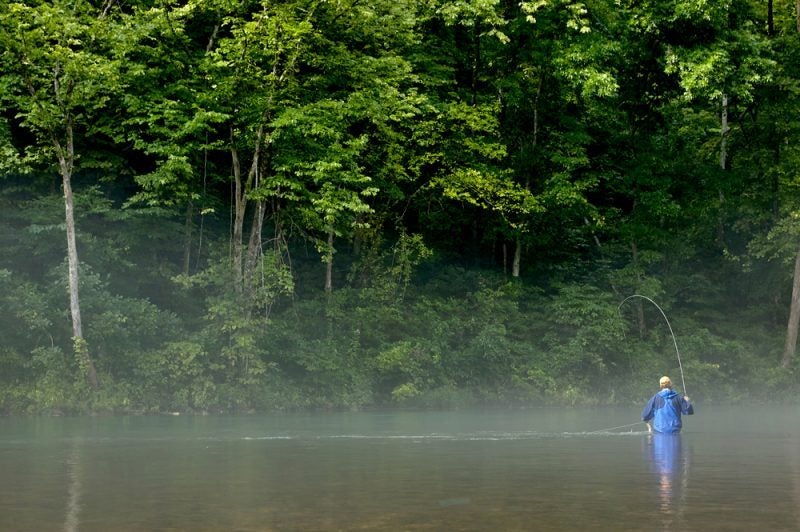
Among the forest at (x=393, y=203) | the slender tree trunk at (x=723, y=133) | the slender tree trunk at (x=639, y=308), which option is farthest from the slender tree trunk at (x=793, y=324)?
the slender tree trunk at (x=723, y=133)

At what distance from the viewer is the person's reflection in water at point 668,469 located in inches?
462

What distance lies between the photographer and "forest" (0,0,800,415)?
2867 cm

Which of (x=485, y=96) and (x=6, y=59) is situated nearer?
(x=6, y=59)

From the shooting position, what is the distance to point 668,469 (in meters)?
16.2

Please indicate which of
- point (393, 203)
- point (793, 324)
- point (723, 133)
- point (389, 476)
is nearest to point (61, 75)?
point (393, 203)

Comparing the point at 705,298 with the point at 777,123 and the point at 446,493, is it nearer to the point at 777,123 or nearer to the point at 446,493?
the point at 777,123

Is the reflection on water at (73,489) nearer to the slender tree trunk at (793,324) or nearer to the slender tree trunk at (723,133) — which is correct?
the slender tree trunk at (793,324)

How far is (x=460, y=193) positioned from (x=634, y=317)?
9118 millimetres

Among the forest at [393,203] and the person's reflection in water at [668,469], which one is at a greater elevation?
the forest at [393,203]

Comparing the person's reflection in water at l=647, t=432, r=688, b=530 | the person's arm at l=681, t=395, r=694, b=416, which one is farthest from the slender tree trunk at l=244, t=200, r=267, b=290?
the person's arm at l=681, t=395, r=694, b=416

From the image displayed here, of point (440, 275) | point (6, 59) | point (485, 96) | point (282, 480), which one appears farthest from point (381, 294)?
point (282, 480)

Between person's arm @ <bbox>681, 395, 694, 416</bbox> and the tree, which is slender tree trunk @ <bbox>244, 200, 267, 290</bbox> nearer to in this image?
the tree

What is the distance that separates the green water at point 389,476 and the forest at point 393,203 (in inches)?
189

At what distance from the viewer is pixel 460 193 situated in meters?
34.5
